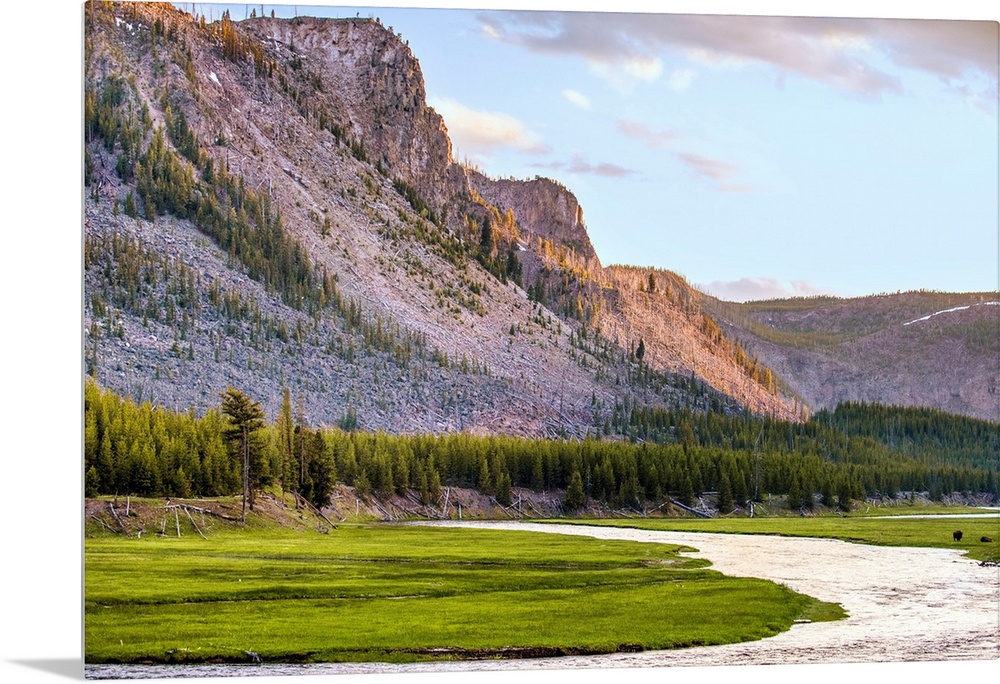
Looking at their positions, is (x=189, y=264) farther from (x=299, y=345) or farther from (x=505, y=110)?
(x=505, y=110)

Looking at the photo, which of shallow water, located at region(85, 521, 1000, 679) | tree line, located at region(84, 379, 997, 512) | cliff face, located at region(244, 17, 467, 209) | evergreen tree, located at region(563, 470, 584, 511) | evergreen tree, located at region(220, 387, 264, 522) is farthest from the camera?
cliff face, located at region(244, 17, 467, 209)

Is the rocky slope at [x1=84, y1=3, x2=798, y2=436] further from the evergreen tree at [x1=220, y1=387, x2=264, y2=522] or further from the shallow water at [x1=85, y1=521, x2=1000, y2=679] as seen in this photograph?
the shallow water at [x1=85, y1=521, x2=1000, y2=679]

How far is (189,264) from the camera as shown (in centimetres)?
4531

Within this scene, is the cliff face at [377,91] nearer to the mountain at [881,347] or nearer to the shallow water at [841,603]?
the mountain at [881,347]

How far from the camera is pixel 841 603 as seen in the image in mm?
34469

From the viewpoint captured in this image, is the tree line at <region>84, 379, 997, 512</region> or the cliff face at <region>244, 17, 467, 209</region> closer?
the tree line at <region>84, 379, 997, 512</region>

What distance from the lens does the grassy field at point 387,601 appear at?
29344mm

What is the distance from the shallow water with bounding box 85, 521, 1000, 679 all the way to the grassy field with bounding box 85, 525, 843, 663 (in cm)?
41

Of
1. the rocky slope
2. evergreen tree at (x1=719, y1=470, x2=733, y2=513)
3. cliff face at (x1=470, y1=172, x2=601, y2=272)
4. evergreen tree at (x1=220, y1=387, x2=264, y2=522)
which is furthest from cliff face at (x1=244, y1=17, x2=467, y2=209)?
evergreen tree at (x1=220, y1=387, x2=264, y2=522)

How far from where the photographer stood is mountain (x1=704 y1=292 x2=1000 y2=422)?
162 feet

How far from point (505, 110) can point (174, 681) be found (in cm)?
2160

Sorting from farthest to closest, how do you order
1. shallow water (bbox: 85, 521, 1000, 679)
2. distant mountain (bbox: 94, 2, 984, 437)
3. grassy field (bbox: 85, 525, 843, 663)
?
1. distant mountain (bbox: 94, 2, 984, 437)
2. shallow water (bbox: 85, 521, 1000, 679)
3. grassy field (bbox: 85, 525, 843, 663)

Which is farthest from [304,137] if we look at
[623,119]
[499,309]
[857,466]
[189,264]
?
[857,466]

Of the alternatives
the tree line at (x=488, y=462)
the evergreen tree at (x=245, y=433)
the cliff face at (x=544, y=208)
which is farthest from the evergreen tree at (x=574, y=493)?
the evergreen tree at (x=245, y=433)
